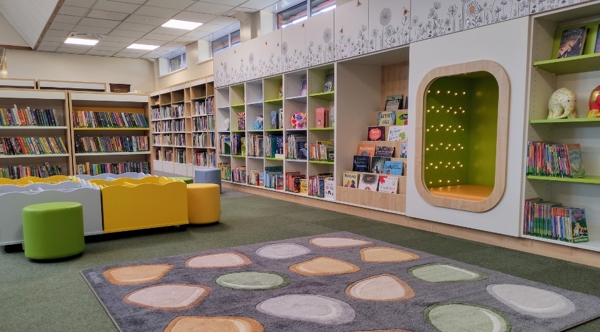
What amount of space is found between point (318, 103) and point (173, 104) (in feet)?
18.4

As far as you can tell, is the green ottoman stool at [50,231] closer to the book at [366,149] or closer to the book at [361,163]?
the book at [361,163]

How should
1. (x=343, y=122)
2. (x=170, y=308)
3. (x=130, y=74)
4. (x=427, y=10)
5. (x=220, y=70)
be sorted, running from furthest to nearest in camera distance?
1. (x=130, y=74)
2. (x=220, y=70)
3. (x=343, y=122)
4. (x=427, y=10)
5. (x=170, y=308)

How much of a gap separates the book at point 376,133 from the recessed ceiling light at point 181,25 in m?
5.42

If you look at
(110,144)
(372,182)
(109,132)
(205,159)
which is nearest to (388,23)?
(372,182)

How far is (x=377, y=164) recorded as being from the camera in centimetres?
540

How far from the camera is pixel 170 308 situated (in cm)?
246

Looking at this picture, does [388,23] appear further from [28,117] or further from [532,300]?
[28,117]

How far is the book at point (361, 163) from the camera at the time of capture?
18.2ft

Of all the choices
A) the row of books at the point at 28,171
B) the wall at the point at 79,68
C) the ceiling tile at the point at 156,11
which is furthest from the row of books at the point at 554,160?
the wall at the point at 79,68

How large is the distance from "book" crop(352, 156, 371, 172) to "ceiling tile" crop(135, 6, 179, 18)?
16.6 ft

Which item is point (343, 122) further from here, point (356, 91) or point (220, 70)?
point (220, 70)

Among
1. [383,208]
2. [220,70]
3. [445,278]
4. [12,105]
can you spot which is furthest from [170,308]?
[220,70]

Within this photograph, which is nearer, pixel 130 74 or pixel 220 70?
pixel 220 70

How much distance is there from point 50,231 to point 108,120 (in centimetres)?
319
